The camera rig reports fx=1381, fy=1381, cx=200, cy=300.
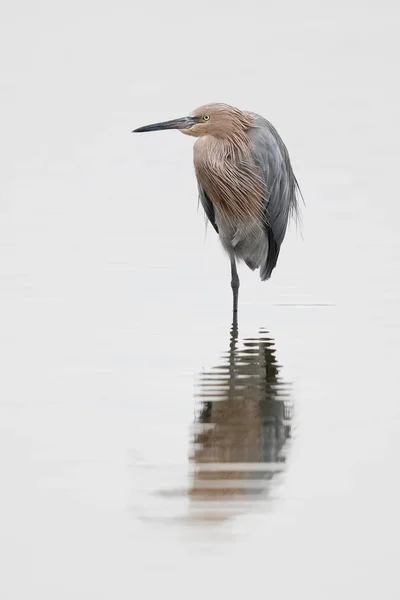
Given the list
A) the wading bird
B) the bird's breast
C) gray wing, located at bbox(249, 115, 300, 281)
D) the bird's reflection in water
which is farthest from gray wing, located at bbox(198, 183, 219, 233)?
the bird's reflection in water

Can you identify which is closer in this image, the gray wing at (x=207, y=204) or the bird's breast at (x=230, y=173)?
the bird's breast at (x=230, y=173)

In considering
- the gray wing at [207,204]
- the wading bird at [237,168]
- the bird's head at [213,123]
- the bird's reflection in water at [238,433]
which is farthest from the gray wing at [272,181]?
the bird's reflection in water at [238,433]

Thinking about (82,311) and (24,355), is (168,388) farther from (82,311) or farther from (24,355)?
(82,311)

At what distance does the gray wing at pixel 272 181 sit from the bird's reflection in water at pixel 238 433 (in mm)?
2233

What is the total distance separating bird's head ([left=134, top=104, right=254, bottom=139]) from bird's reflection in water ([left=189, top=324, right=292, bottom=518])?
2.35 metres

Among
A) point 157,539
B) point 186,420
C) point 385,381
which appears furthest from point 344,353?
point 157,539

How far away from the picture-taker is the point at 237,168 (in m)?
10.7

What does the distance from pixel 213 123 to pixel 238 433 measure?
175 inches

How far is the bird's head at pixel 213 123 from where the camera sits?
10.6 metres

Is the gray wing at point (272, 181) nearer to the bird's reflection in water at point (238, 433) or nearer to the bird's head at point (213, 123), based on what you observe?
the bird's head at point (213, 123)

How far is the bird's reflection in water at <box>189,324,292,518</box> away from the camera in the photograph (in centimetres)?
574

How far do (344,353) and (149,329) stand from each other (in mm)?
1614

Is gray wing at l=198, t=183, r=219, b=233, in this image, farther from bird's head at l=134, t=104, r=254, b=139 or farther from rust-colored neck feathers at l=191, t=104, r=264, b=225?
bird's head at l=134, t=104, r=254, b=139

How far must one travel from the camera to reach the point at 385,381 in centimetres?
802
